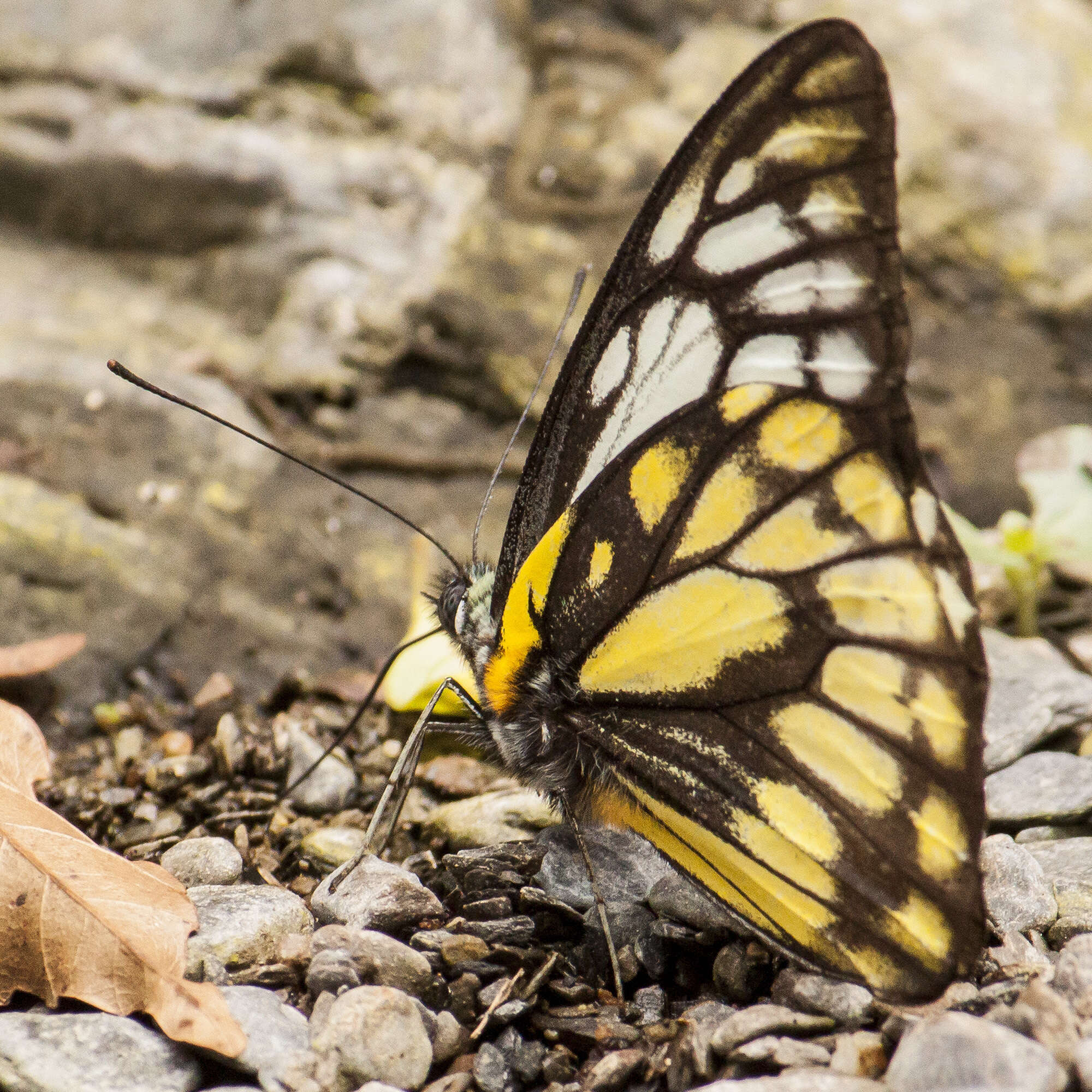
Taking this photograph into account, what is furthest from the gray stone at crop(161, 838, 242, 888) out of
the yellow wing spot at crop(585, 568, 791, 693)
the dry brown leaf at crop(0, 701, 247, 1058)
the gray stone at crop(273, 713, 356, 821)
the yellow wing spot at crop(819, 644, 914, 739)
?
the yellow wing spot at crop(819, 644, 914, 739)

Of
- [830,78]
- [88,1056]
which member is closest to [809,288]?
[830,78]

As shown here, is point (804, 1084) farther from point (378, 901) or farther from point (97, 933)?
point (97, 933)

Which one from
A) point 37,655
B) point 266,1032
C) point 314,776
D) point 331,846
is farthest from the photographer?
point 37,655

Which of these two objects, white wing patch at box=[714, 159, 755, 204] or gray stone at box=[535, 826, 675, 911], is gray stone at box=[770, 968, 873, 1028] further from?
white wing patch at box=[714, 159, 755, 204]

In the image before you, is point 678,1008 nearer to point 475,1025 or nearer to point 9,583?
point 475,1025

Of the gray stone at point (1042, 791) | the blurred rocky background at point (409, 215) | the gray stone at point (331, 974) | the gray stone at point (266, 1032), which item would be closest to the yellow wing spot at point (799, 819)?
the gray stone at point (1042, 791)

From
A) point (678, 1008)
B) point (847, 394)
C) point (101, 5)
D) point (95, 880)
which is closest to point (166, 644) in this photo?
point (95, 880)
